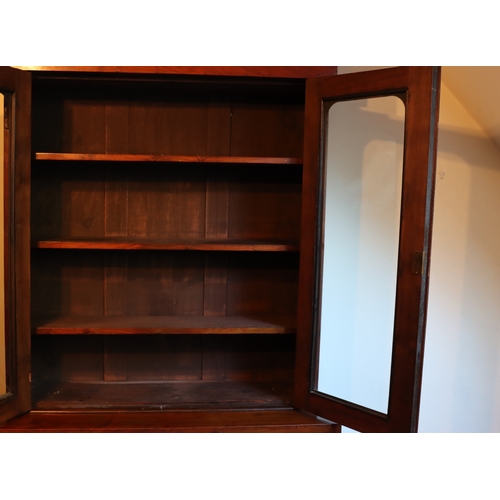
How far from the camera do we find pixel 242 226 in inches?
83.5

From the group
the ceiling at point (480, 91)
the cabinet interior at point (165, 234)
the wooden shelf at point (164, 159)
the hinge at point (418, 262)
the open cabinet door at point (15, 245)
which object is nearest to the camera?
the hinge at point (418, 262)

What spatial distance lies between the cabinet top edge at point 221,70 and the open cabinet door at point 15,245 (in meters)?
0.17

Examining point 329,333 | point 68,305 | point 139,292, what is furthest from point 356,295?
point 68,305

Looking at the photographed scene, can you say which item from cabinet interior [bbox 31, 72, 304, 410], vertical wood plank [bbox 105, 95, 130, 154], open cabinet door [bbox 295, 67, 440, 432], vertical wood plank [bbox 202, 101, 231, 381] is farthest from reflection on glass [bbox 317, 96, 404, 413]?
vertical wood plank [bbox 105, 95, 130, 154]

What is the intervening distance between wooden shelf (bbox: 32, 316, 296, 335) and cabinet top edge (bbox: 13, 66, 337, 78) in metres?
0.92

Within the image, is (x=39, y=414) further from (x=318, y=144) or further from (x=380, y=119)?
(x=380, y=119)

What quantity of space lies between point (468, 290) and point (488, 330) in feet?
0.68

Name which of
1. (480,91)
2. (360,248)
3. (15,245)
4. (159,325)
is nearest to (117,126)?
(15,245)

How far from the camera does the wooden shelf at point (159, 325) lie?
72.6 inches

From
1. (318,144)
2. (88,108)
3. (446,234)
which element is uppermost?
(88,108)

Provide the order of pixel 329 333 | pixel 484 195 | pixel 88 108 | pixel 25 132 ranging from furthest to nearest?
1. pixel 484 195
2. pixel 88 108
3. pixel 329 333
4. pixel 25 132

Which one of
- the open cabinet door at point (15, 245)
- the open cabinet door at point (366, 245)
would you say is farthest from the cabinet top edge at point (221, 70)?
the open cabinet door at point (15, 245)

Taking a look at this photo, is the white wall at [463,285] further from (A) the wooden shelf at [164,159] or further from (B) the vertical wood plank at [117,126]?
(B) the vertical wood plank at [117,126]

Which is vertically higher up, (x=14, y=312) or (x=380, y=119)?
(x=380, y=119)
